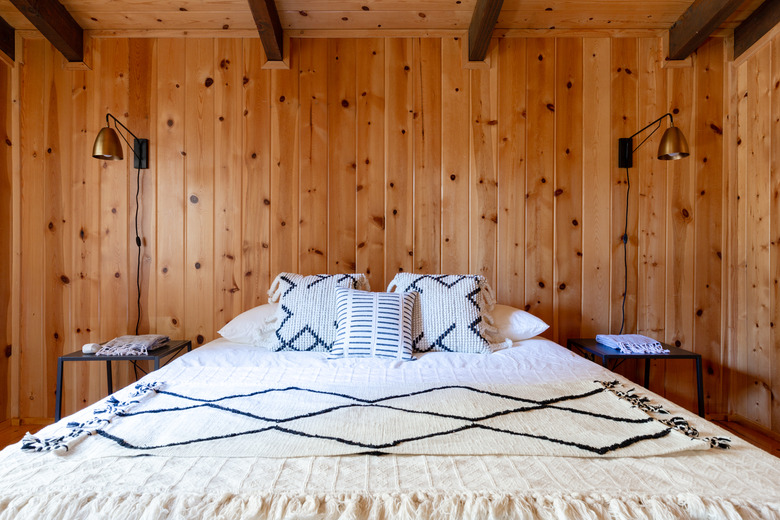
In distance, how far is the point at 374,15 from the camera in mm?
2174

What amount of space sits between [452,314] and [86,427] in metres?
1.28

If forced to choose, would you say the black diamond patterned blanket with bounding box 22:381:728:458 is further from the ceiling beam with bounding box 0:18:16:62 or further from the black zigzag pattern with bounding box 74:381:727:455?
the ceiling beam with bounding box 0:18:16:62

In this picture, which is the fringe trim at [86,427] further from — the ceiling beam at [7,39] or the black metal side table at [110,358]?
the ceiling beam at [7,39]

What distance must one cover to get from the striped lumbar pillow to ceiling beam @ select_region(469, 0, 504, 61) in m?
1.37

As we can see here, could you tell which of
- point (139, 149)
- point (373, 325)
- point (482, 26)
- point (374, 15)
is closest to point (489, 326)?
point (373, 325)

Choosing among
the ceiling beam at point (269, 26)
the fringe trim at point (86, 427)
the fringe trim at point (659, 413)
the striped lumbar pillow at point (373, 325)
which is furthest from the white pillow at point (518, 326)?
the ceiling beam at point (269, 26)

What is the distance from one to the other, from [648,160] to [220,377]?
2.41 meters

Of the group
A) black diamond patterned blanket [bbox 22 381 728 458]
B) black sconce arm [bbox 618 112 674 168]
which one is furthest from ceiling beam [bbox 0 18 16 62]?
black sconce arm [bbox 618 112 674 168]

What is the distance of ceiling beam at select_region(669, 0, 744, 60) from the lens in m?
1.91

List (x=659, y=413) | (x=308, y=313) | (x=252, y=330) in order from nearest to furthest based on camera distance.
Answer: (x=659, y=413), (x=308, y=313), (x=252, y=330)

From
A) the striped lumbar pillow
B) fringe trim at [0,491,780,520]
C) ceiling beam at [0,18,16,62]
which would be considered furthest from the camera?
ceiling beam at [0,18,16,62]

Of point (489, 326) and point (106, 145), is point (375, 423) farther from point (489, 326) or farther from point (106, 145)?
point (106, 145)

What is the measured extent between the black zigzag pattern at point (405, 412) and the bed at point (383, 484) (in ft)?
0.12

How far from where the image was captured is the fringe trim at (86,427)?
0.80m
